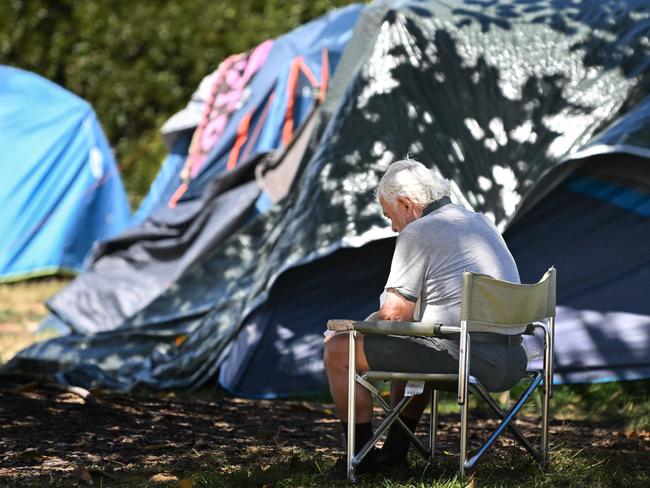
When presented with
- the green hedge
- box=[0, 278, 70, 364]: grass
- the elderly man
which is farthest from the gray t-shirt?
the green hedge

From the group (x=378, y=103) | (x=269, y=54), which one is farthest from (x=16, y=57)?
(x=378, y=103)

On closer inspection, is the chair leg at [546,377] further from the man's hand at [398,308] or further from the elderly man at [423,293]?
the man's hand at [398,308]

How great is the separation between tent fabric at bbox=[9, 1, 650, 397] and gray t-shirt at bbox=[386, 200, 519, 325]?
176cm

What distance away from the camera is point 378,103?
5.81m

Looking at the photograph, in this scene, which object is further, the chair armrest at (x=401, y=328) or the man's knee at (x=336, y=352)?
the man's knee at (x=336, y=352)

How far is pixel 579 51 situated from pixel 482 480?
280 centimetres

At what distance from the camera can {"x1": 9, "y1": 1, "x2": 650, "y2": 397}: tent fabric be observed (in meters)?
5.40

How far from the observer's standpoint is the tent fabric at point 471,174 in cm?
540

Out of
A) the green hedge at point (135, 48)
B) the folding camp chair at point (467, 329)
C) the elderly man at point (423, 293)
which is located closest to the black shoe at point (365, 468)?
the elderly man at point (423, 293)

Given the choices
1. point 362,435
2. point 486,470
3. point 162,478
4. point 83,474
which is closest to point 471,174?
point 486,470

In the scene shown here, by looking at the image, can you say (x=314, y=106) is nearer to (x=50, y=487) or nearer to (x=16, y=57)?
(x=50, y=487)

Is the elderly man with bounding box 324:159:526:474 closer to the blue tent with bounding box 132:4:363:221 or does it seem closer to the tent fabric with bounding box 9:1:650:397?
the tent fabric with bounding box 9:1:650:397

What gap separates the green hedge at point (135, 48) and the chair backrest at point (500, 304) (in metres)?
9.77

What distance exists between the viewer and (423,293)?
3.63 meters
